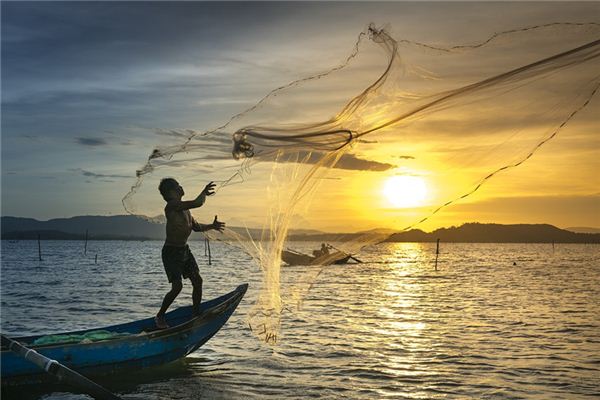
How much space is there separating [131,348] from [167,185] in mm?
2823

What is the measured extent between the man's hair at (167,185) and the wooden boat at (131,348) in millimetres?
2546

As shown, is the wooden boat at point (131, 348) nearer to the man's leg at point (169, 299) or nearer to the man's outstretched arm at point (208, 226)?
the man's leg at point (169, 299)

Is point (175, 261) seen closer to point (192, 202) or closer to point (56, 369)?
point (192, 202)

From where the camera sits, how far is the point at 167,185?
36.2ft

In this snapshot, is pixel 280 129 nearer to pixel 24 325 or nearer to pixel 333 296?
pixel 24 325

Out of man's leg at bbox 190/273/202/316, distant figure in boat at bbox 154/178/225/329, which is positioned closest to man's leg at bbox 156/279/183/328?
distant figure in boat at bbox 154/178/225/329

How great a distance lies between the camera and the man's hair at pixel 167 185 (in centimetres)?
1102

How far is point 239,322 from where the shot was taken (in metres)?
20.1

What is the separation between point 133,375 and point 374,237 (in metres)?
5.23

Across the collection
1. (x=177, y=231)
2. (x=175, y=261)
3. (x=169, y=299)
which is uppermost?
(x=177, y=231)

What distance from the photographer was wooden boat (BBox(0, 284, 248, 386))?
34.2ft

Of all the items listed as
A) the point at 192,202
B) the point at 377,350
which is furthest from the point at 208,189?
the point at 377,350

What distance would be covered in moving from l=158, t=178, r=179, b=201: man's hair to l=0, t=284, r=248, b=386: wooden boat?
2.55m

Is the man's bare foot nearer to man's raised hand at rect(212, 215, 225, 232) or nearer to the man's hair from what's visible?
man's raised hand at rect(212, 215, 225, 232)
